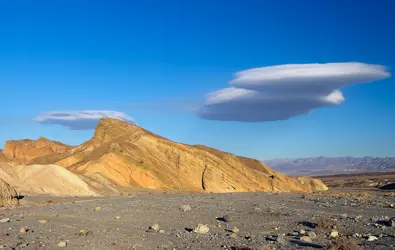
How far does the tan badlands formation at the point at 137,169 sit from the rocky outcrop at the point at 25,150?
1630cm

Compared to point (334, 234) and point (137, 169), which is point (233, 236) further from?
point (137, 169)

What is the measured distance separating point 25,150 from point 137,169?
36.8m

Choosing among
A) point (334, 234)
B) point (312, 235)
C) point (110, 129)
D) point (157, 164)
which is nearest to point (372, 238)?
point (334, 234)

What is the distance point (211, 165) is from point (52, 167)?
83.0 feet

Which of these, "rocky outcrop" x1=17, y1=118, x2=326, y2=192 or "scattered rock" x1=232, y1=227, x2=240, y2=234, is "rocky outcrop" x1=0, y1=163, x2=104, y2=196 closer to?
"rocky outcrop" x1=17, y1=118, x2=326, y2=192

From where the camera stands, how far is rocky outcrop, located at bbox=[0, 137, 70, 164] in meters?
81.2

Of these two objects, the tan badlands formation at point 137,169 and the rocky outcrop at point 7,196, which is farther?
the tan badlands formation at point 137,169

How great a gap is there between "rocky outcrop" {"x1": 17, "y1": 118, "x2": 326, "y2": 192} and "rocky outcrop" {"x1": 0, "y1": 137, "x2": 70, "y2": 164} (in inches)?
642

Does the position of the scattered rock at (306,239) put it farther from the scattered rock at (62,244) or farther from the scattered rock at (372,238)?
the scattered rock at (62,244)

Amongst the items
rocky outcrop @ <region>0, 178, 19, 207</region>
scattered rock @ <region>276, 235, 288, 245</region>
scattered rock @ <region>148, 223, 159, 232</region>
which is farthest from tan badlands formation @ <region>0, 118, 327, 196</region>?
scattered rock @ <region>276, 235, 288, 245</region>

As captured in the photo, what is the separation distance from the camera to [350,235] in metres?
15.6

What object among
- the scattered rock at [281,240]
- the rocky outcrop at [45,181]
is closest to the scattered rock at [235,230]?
the scattered rock at [281,240]

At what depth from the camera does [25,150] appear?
82625mm

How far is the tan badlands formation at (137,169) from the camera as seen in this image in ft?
136
